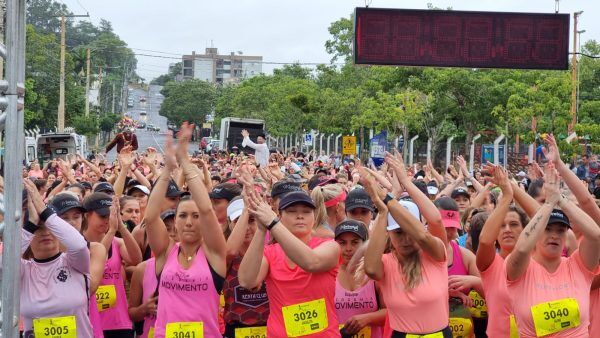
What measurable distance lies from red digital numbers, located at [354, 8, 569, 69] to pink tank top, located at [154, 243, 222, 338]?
8947mm

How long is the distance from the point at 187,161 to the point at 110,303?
6.34 feet

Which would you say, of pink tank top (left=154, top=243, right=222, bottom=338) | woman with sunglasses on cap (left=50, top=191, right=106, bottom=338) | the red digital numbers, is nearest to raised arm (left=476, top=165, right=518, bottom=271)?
pink tank top (left=154, top=243, right=222, bottom=338)

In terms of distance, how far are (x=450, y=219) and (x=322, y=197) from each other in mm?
1024

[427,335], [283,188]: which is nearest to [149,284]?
[283,188]

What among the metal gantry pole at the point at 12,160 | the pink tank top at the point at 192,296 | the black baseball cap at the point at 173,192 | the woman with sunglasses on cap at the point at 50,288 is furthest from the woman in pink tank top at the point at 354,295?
the metal gantry pole at the point at 12,160

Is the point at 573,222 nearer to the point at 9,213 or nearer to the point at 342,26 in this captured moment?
the point at 9,213

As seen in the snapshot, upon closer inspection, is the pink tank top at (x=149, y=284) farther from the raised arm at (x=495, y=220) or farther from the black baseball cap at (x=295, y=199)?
the raised arm at (x=495, y=220)

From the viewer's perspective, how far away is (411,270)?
6.07 m

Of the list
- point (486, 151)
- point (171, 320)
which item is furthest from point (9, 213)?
point (486, 151)

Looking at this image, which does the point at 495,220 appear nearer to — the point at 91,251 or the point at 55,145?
the point at 91,251

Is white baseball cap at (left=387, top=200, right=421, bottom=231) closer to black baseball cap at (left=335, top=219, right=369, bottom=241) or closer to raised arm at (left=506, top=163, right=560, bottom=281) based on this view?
black baseball cap at (left=335, top=219, right=369, bottom=241)

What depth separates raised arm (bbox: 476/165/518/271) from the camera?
20.7ft

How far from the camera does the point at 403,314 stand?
6055mm

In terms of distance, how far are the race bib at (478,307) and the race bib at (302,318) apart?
6.97 ft
